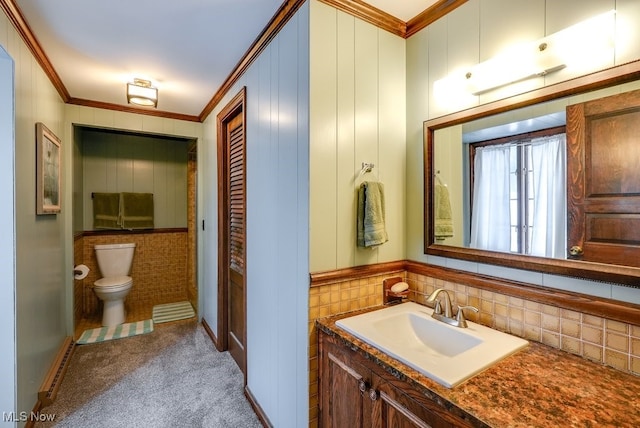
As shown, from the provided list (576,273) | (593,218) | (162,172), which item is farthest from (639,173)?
(162,172)

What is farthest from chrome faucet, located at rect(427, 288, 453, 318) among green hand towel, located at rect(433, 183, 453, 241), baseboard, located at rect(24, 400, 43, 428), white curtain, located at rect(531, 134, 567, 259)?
baseboard, located at rect(24, 400, 43, 428)

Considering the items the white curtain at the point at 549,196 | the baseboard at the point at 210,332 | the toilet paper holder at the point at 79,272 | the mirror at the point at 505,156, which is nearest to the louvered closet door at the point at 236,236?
the baseboard at the point at 210,332

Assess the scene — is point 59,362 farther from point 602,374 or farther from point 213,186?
point 602,374

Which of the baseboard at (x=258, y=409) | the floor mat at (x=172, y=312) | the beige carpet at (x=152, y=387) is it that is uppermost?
the floor mat at (x=172, y=312)

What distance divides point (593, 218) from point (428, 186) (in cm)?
67

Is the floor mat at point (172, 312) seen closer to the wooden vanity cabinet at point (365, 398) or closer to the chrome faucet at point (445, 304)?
the wooden vanity cabinet at point (365, 398)

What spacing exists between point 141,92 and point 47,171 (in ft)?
2.91

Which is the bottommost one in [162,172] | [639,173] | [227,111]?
[639,173]

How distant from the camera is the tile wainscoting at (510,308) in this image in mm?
981

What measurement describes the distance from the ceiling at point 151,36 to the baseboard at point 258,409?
2.30m

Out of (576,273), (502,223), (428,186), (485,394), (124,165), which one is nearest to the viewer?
(485,394)

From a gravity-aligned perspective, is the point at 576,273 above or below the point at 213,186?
below

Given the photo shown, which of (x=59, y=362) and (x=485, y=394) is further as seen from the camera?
(x=59, y=362)

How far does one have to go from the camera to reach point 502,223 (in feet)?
4.28
